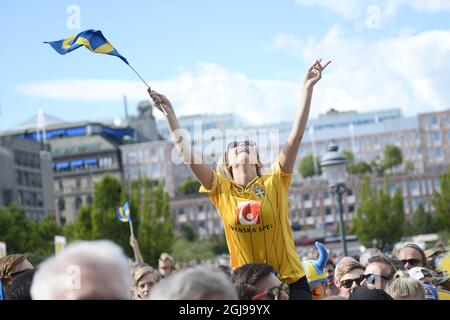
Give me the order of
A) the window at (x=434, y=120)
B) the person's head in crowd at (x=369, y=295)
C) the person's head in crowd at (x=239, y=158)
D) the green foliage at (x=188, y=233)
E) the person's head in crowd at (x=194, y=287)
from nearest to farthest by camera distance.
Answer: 1. the person's head in crowd at (x=194, y=287)
2. the person's head in crowd at (x=369, y=295)
3. the person's head in crowd at (x=239, y=158)
4. the green foliage at (x=188, y=233)
5. the window at (x=434, y=120)

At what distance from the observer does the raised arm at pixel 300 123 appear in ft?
20.9

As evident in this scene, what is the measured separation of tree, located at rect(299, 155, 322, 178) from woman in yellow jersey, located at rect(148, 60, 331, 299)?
165 meters

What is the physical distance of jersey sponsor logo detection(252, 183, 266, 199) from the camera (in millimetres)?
6426

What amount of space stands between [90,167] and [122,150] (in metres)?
6.17

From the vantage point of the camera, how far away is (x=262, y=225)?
6.33m

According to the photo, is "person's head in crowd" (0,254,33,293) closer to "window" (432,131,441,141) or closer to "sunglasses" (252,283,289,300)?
"sunglasses" (252,283,289,300)

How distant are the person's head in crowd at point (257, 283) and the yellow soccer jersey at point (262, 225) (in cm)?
124

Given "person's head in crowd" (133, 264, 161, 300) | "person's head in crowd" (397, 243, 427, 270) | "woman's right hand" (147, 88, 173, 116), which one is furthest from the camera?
"person's head in crowd" (397, 243, 427, 270)

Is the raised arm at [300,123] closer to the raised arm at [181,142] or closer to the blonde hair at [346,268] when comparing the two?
the raised arm at [181,142]

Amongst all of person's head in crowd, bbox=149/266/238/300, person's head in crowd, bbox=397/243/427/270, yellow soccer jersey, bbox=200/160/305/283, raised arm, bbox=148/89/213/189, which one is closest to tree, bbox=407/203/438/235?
person's head in crowd, bbox=397/243/427/270

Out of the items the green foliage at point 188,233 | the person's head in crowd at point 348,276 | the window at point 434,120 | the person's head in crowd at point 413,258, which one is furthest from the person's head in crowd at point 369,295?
the window at point 434,120
